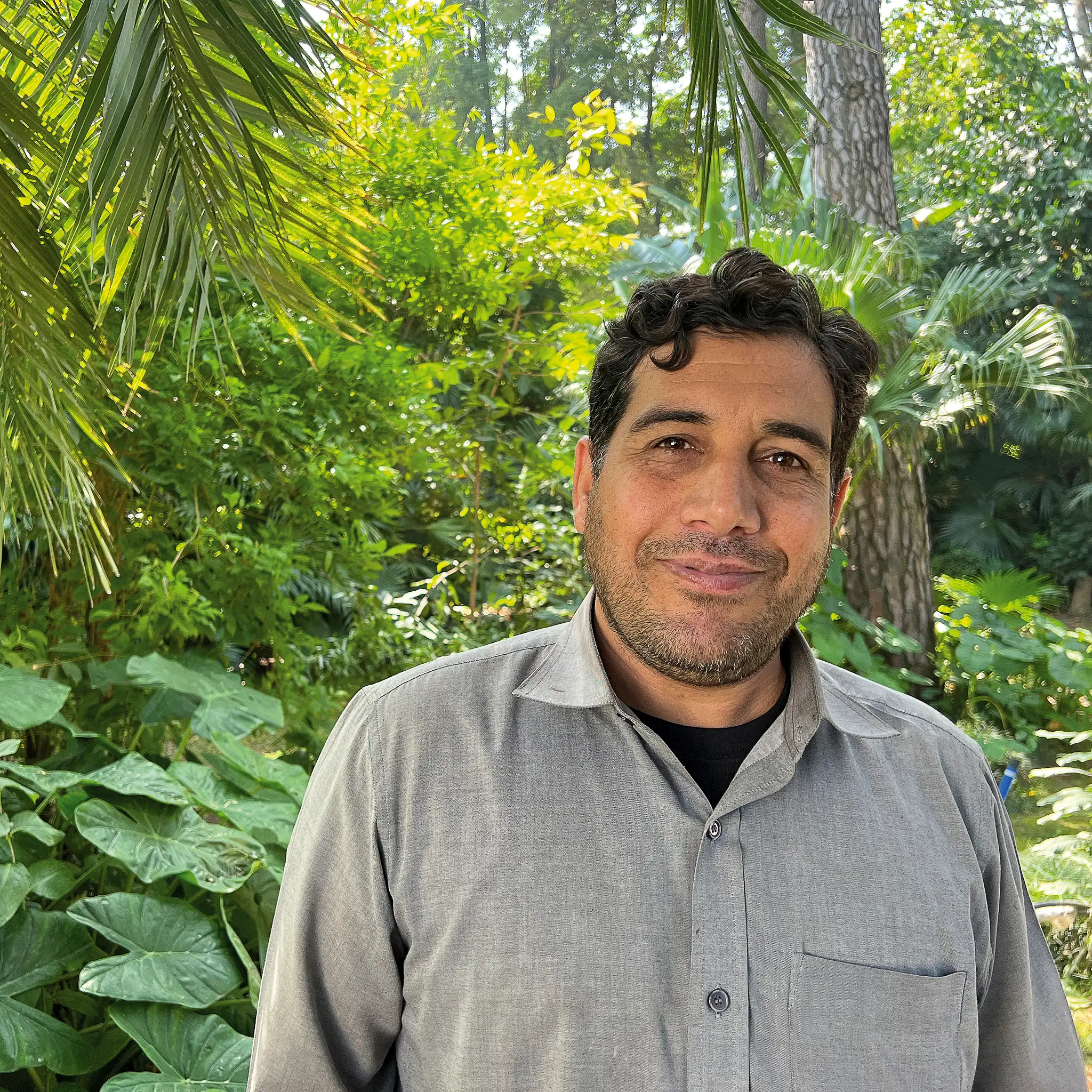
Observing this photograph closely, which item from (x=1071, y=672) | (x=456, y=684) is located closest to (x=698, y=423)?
(x=456, y=684)

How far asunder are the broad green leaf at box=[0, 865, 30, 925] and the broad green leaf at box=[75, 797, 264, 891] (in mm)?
133

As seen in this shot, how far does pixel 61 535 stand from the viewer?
7.58 feet

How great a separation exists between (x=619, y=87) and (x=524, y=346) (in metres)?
8.16

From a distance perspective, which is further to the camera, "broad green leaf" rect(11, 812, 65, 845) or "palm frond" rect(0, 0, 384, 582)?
"broad green leaf" rect(11, 812, 65, 845)

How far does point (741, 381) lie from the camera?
127cm

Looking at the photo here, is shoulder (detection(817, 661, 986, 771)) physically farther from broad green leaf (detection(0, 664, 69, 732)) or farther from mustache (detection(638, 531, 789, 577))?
broad green leaf (detection(0, 664, 69, 732))

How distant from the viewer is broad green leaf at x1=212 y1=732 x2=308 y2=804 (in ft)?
8.55

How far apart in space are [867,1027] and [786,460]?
59cm

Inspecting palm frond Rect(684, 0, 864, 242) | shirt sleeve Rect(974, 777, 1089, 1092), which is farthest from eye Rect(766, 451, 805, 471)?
palm frond Rect(684, 0, 864, 242)

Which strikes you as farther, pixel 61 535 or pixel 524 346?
pixel 524 346

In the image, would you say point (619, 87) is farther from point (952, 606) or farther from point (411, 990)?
point (411, 990)

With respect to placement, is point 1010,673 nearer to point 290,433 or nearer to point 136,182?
point 290,433

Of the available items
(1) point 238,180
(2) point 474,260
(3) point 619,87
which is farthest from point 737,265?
(3) point 619,87

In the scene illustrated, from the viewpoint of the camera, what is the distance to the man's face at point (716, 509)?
1.20 metres
